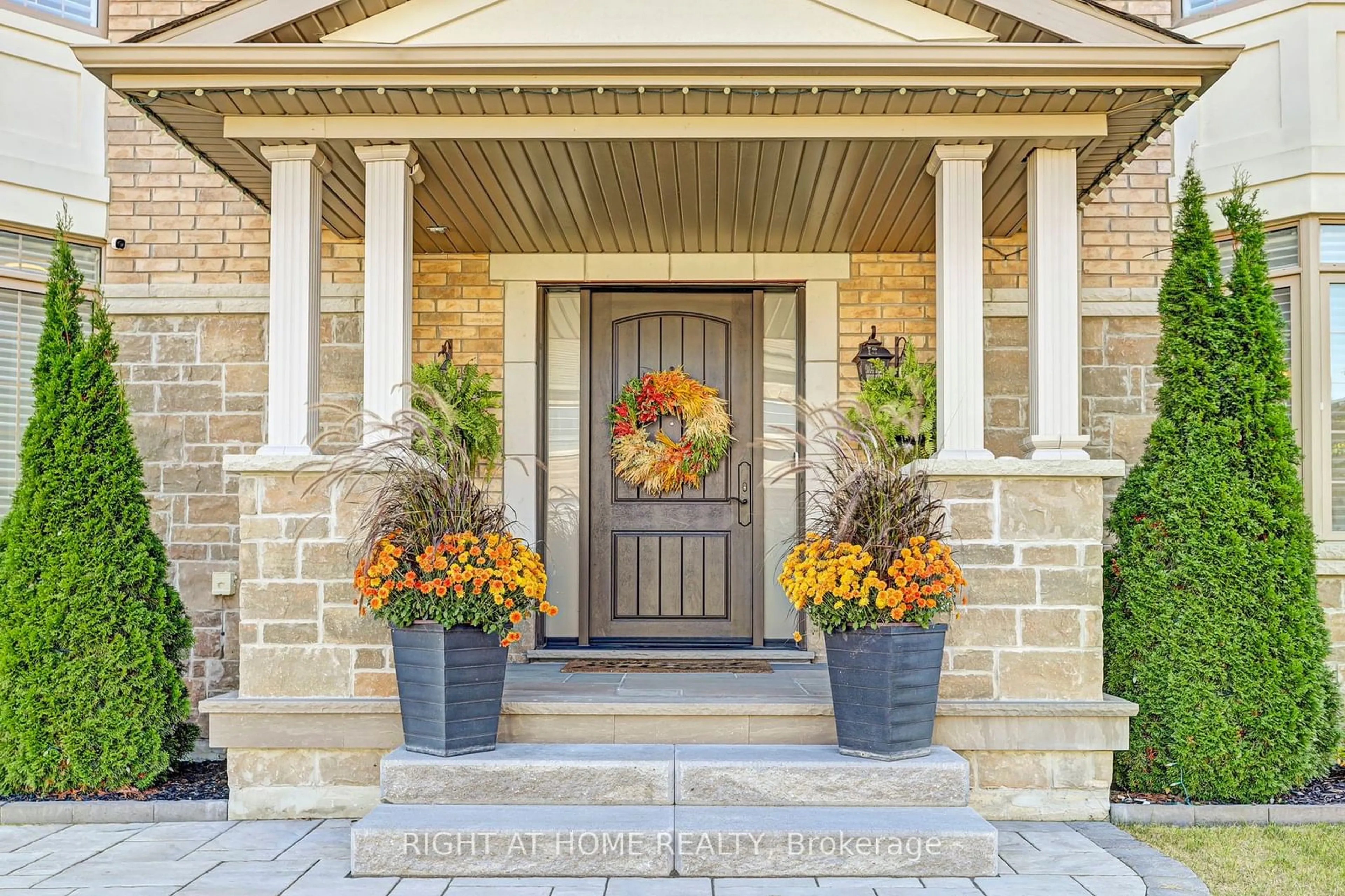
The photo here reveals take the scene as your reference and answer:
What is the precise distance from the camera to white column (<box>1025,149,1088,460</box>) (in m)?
4.39

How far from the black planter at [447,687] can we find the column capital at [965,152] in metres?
2.61

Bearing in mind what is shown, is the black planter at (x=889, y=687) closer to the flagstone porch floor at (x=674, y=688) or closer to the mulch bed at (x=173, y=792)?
the flagstone porch floor at (x=674, y=688)

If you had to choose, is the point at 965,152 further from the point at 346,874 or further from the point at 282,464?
the point at 346,874

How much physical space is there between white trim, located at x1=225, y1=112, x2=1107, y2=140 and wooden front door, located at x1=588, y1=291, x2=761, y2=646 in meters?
1.90

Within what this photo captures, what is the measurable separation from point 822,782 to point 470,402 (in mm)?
2894

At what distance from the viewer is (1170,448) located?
4.57m

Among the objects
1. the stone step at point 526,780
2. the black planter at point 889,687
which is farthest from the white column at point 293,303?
the black planter at point 889,687

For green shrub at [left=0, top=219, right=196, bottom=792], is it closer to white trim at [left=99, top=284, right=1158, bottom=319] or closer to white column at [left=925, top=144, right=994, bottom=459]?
white trim at [left=99, top=284, right=1158, bottom=319]

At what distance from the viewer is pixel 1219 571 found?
4379mm

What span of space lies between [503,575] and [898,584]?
1.41 metres

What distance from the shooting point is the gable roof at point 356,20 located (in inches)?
163

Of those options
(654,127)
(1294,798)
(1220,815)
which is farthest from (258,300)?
(1294,798)

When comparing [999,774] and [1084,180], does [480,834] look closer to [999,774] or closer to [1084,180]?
[999,774]

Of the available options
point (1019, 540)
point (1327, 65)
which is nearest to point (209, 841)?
point (1019, 540)
